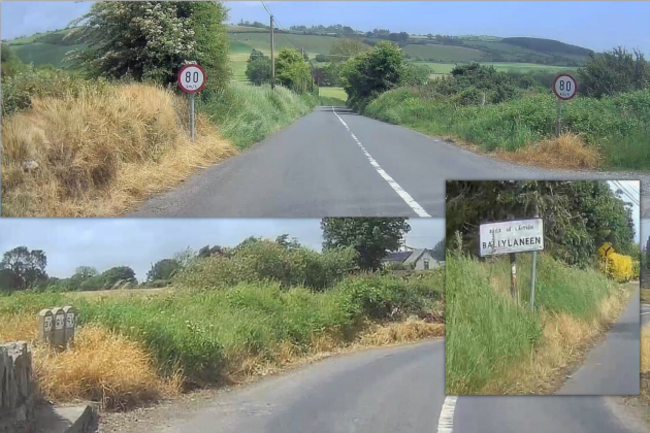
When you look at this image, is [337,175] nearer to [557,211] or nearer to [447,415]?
[557,211]

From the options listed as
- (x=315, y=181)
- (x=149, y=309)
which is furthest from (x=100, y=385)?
(x=315, y=181)

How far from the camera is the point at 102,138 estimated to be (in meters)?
6.43

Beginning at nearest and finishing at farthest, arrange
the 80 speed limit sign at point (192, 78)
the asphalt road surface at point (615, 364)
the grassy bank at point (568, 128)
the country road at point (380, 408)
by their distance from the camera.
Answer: the country road at point (380, 408) → the asphalt road surface at point (615, 364) → the grassy bank at point (568, 128) → the 80 speed limit sign at point (192, 78)

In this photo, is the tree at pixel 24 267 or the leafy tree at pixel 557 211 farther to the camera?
the leafy tree at pixel 557 211

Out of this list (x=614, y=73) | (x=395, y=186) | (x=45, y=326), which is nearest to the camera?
(x=45, y=326)

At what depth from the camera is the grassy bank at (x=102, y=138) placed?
5.64 metres

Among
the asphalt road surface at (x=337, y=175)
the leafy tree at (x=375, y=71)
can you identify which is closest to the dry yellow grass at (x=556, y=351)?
the asphalt road surface at (x=337, y=175)

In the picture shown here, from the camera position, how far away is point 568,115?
6.23 meters

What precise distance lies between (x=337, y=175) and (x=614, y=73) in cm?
235

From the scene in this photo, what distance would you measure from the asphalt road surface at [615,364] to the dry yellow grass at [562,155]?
1029mm

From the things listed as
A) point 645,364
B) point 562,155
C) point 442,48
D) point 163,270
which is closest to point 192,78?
point 442,48

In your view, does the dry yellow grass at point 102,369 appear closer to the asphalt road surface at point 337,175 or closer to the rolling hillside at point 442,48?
the asphalt road surface at point 337,175

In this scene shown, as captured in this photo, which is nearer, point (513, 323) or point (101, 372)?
point (101, 372)

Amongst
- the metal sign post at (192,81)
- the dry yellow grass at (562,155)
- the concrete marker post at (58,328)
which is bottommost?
the concrete marker post at (58,328)
